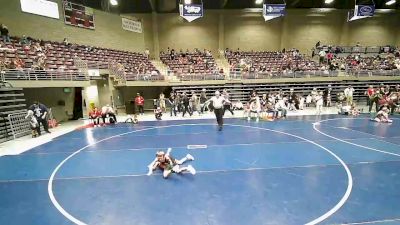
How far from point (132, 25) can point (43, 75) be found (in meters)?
13.5

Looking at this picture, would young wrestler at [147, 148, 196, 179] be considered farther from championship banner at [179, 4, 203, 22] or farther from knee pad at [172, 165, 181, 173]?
championship banner at [179, 4, 203, 22]

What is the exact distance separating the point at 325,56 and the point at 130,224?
27.0 m

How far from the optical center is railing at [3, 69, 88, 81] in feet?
43.2

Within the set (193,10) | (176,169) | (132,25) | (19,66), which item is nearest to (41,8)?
(19,66)

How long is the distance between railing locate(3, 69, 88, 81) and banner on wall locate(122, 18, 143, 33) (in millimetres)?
10219

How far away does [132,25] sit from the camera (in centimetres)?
2622

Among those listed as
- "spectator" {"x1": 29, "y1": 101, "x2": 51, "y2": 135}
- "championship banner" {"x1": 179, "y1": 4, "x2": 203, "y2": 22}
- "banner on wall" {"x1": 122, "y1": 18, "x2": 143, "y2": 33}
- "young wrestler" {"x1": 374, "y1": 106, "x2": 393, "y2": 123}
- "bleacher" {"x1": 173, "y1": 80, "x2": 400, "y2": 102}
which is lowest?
"young wrestler" {"x1": 374, "y1": 106, "x2": 393, "y2": 123}

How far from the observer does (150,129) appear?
12906 millimetres

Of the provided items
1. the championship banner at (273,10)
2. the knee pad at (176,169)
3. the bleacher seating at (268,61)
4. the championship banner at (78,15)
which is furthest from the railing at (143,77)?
the knee pad at (176,169)

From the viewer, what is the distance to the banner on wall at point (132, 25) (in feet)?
83.7

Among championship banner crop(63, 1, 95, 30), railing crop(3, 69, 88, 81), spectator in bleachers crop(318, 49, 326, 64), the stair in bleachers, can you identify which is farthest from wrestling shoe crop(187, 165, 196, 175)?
spectator in bleachers crop(318, 49, 326, 64)

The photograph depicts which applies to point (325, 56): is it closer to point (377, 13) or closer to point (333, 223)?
point (377, 13)

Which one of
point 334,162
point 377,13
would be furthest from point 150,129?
point 377,13

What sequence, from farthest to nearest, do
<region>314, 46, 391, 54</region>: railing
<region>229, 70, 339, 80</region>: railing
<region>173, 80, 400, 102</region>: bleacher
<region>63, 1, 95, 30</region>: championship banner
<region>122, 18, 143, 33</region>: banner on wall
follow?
1. <region>314, 46, 391, 54</region>: railing
2. <region>122, 18, 143, 33</region>: banner on wall
3. <region>173, 80, 400, 102</region>: bleacher
4. <region>229, 70, 339, 80</region>: railing
5. <region>63, 1, 95, 30</region>: championship banner
